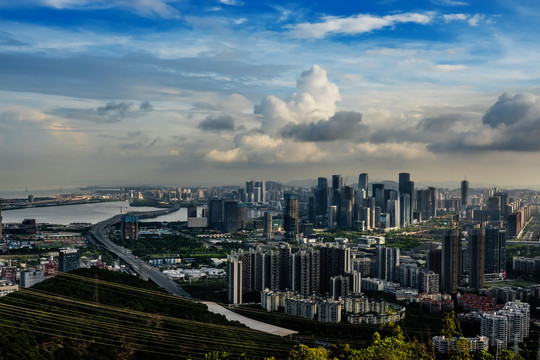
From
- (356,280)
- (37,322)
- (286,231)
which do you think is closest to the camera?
(37,322)

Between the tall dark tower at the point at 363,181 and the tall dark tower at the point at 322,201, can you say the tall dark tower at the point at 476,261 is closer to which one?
the tall dark tower at the point at 322,201

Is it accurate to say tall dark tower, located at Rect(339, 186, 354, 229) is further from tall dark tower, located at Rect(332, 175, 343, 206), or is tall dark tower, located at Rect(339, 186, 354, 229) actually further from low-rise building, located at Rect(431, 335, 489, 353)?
low-rise building, located at Rect(431, 335, 489, 353)

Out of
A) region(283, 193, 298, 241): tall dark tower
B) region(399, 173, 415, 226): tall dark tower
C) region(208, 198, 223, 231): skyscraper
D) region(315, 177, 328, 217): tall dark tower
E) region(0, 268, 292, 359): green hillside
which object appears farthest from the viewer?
region(315, 177, 328, 217): tall dark tower

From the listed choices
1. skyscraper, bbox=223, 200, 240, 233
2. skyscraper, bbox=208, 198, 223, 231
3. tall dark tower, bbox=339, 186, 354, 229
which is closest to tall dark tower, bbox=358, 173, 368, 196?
tall dark tower, bbox=339, 186, 354, 229

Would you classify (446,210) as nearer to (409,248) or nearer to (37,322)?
(409,248)

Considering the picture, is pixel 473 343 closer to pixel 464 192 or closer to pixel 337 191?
pixel 337 191

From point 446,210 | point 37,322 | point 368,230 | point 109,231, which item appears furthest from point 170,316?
point 446,210

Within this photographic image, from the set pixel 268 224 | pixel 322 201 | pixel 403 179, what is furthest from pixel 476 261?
pixel 403 179
